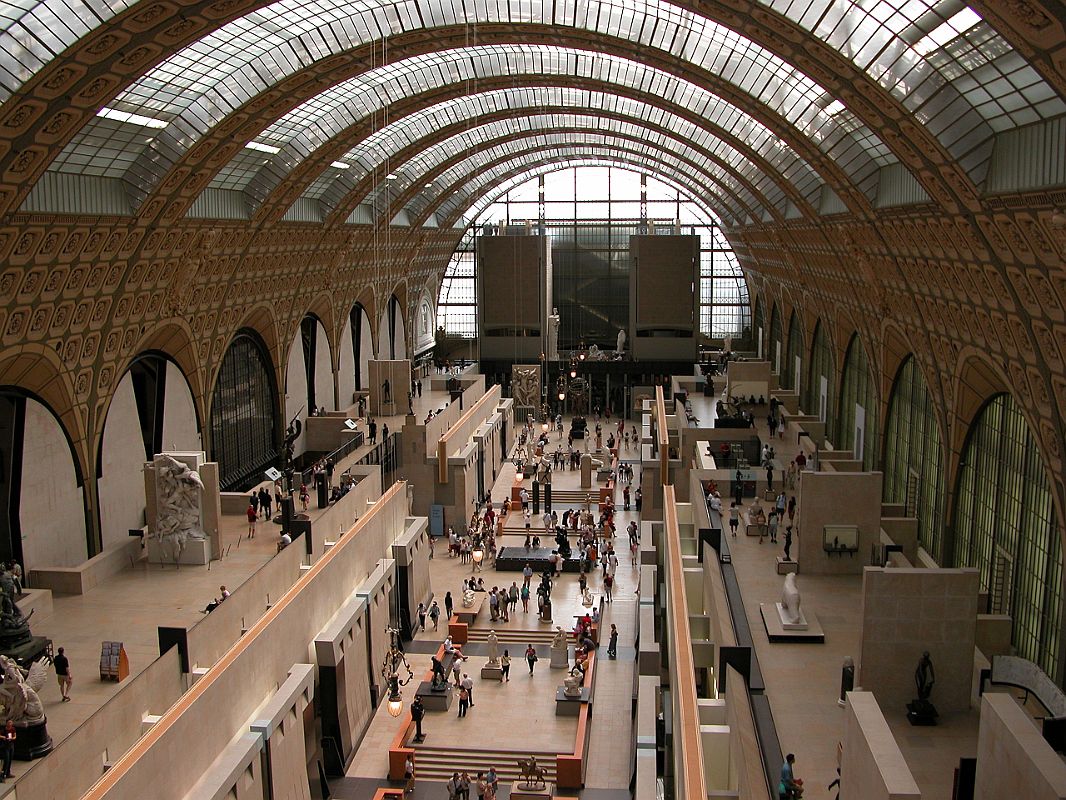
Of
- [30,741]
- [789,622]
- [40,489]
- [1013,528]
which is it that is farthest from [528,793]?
[40,489]

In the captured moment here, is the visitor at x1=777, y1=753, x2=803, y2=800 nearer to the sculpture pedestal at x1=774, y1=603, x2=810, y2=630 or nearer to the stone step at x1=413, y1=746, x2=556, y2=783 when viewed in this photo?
the sculpture pedestal at x1=774, y1=603, x2=810, y2=630

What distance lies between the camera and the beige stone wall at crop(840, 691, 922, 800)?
428 inches

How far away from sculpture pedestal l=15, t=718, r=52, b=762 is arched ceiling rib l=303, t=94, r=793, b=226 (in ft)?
94.7

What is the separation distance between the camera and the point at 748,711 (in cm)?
1590

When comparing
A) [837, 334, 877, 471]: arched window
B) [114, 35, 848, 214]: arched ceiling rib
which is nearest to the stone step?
[837, 334, 877, 471]: arched window

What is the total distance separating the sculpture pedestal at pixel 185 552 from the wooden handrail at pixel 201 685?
2895mm

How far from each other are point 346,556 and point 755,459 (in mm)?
15424

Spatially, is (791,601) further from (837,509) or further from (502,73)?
(502,73)

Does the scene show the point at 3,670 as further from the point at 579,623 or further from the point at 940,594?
the point at 579,623

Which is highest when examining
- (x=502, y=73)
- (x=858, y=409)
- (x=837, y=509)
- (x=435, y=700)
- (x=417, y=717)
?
(x=502, y=73)

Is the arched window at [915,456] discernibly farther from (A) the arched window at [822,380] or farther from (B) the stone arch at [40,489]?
(B) the stone arch at [40,489]

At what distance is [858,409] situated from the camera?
38750mm

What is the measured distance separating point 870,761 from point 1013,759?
6.07 ft

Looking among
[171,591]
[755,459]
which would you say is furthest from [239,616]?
[755,459]
